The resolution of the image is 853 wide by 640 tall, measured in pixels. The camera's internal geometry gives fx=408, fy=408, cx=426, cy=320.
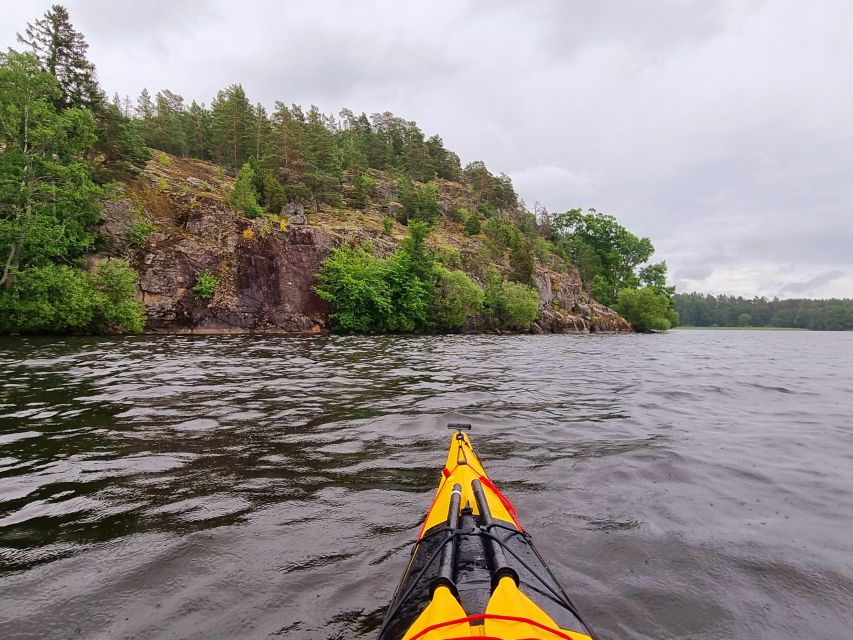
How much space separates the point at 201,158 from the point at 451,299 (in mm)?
50013

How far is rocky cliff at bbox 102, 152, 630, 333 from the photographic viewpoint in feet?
106

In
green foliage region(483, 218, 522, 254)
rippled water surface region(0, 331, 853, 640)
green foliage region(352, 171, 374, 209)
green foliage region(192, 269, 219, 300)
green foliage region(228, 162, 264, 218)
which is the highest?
green foliage region(352, 171, 374, 209)

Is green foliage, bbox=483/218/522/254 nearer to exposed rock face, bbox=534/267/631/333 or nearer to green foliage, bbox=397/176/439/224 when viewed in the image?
exposed rock face, bbox=534/267/631/333

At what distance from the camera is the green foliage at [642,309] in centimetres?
7350

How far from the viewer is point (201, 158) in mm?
65750

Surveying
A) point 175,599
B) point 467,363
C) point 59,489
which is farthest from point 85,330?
point 175,599

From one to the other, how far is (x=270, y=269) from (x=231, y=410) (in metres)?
31.2

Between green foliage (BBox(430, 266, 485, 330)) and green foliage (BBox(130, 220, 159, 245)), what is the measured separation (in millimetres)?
26731

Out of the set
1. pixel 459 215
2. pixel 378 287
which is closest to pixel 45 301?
pixel 378 287

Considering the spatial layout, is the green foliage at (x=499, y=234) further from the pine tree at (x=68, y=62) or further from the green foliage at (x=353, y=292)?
the pine tree at (x=68, y=62)

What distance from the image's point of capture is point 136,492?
15.7 feet

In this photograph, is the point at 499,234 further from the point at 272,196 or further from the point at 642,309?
the point at 272,196

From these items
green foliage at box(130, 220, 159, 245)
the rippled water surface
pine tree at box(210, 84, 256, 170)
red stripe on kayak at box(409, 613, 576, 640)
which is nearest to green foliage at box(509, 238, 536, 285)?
pine tree at box(210, 84, 256, 170)

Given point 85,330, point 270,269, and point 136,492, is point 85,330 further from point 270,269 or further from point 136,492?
point 136,492
